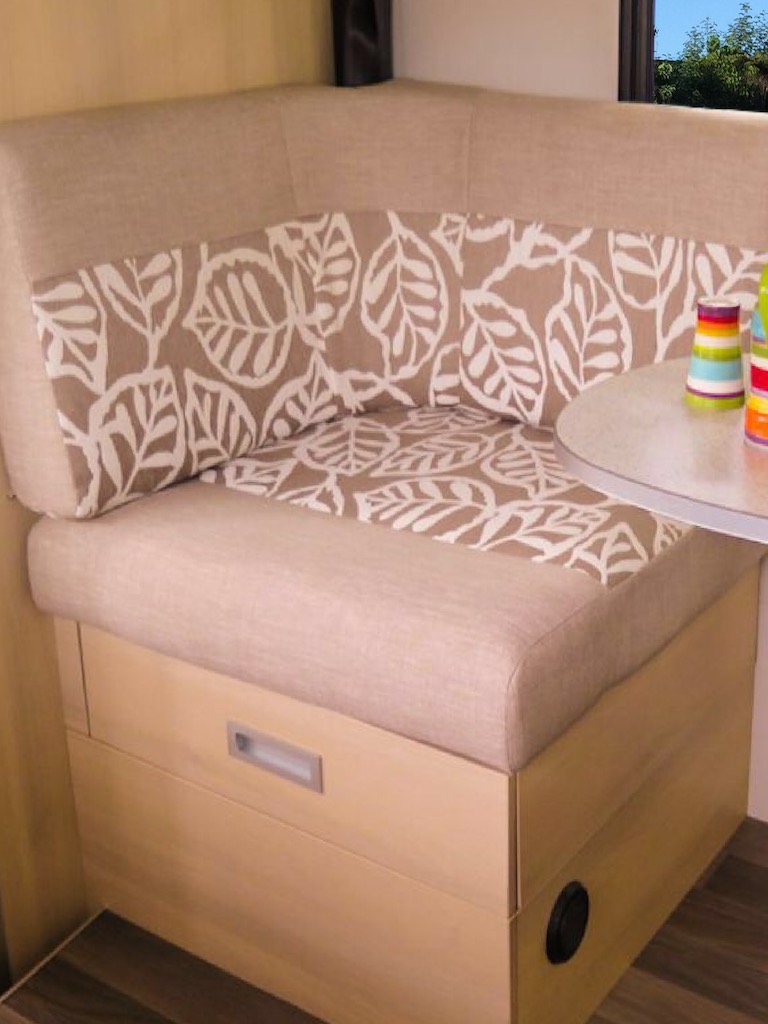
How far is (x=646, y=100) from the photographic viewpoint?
2.30 metres

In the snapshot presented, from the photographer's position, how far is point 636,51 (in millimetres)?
2258

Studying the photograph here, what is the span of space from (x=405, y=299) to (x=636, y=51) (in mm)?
531

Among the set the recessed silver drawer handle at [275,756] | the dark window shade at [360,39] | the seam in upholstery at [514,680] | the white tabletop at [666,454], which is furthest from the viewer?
the dark window shade at [360,39]

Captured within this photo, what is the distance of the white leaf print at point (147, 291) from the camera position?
1.91 metres

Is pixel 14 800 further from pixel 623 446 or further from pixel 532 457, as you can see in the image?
pixel 623 446

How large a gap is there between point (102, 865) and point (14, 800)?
18 centimetres

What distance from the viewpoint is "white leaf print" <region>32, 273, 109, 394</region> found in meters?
1.84

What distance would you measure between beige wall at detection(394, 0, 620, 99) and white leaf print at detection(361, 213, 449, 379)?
327 millimetres

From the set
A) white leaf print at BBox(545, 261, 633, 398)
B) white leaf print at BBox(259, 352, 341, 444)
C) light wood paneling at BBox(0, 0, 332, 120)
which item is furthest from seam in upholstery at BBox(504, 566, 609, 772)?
light wood paneling at BBox(0, 0, 332, 120)

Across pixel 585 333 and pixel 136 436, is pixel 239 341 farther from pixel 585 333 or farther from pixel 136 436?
pixel 585 333

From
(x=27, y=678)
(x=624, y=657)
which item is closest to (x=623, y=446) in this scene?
(x=624, y=657)

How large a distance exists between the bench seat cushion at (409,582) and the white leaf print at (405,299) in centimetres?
21

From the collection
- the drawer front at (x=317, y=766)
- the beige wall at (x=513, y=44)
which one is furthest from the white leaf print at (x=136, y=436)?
the beige wall at (x=513, y=44)

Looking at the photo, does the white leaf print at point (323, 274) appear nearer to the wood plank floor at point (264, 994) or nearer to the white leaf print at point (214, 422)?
the white leaf print at point (214, 422)
